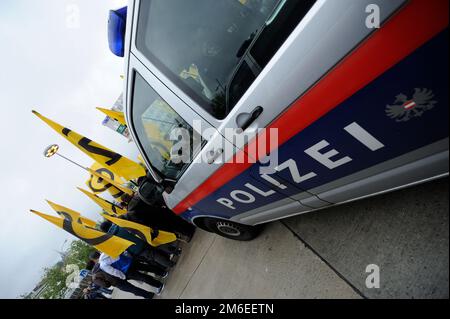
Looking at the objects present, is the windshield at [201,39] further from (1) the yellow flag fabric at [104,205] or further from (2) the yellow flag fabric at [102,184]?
(1) the yellow flag fabric at [104,205]

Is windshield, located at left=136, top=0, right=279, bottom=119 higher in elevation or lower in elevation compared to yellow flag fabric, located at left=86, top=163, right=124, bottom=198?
higher

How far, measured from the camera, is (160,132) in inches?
89.3

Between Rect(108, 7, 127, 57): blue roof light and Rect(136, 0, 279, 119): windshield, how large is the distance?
0.26 meters

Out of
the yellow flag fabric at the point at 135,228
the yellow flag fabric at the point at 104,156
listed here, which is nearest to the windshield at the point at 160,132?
the yellow flag fabric at the point at 104,156

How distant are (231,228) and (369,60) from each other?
215 cm

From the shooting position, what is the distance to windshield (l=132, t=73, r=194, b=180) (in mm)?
2019

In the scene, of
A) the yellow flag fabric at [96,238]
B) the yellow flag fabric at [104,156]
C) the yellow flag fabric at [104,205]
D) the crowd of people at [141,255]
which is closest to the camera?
the yellow flag fabric at [104,156]

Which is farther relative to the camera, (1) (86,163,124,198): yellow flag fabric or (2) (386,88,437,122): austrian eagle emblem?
(1) (86,163,124,198): yellow flag fabric

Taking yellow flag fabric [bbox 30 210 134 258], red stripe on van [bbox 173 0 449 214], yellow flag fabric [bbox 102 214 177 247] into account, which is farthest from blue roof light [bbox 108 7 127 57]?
yellow flag fabric [bbox 30 210 134 258]

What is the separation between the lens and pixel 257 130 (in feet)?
4.96

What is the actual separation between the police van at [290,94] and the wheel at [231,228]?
380mm

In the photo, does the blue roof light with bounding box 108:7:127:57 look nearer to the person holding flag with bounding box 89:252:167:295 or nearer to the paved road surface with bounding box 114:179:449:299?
the paved road surface with bounding box 114:179:449:299

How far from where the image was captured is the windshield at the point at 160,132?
202cm
